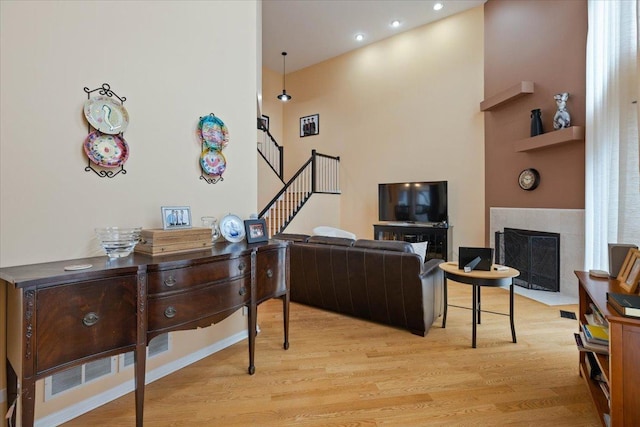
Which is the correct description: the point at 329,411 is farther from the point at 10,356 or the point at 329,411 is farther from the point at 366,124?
the point at 366,124

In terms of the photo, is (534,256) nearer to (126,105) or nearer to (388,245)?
(388,245)

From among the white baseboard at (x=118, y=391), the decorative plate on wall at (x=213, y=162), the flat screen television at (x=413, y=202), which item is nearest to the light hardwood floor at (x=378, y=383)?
the white baseboard at (x=118, y=391)

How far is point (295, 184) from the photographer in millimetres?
6527

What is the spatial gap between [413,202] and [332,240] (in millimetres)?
3207

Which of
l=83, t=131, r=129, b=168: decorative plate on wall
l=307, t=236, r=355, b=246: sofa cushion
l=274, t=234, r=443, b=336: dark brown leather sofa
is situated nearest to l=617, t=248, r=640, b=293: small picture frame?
l=274, t=234, r=443, b=336: dark brown leather sofa

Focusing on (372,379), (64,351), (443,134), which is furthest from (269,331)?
(443,134)

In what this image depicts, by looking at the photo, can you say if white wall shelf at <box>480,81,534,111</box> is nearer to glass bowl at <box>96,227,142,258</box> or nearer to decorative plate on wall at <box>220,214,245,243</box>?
decorative plate on wall at <box>220,214,245,243</box>

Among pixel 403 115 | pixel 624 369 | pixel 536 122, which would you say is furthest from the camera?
pixel 403 115

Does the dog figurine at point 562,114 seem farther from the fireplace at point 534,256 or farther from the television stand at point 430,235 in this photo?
the television stand at point 430,235

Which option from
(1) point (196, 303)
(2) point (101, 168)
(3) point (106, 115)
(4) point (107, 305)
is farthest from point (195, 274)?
(3) point (106, 115)

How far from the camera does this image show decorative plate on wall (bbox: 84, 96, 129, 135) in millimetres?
1754

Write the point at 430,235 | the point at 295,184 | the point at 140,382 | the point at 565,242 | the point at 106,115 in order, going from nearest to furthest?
the point at 140,382 → the point at 106,115 → the point at 565,242 → the point at 430,235 → the point at 295,184

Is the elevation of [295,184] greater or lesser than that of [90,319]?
greater

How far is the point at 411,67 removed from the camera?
6176mm
